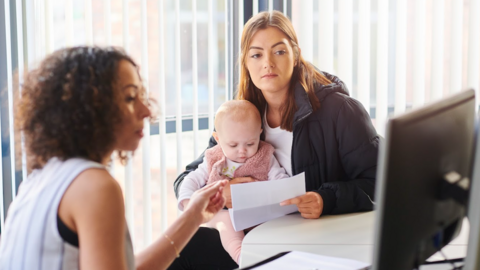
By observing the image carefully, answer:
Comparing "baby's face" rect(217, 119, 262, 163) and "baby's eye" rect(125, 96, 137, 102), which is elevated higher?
"baby's eye" rect(125, 96, 137, 102)

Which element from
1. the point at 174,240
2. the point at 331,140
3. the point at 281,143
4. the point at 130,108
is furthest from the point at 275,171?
the point at 130,108

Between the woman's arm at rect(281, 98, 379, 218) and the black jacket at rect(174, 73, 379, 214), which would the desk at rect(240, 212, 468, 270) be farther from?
the black jacket at rect(174, 73, 379, 214)

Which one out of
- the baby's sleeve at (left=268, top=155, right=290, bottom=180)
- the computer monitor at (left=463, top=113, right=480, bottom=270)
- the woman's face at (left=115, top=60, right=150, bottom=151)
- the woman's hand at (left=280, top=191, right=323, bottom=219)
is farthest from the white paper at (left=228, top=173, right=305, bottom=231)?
the computer monitor at (left=463, top=113, right=480, bottom=270)

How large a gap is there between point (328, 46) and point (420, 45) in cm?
57

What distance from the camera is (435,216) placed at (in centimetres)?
111

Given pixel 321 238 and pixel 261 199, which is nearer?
pixel 321 238

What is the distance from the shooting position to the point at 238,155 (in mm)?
2279

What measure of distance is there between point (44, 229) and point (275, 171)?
1231mm

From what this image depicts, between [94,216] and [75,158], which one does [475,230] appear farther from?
[75,158]

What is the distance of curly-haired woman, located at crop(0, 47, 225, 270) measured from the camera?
3.75 ft

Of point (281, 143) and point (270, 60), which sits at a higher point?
point (270, 60)

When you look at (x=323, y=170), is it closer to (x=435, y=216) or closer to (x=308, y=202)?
(x=308, y=202)

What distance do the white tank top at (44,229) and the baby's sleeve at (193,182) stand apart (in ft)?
3.37

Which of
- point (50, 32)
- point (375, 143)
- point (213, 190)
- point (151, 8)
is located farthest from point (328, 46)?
point (213, 190)
